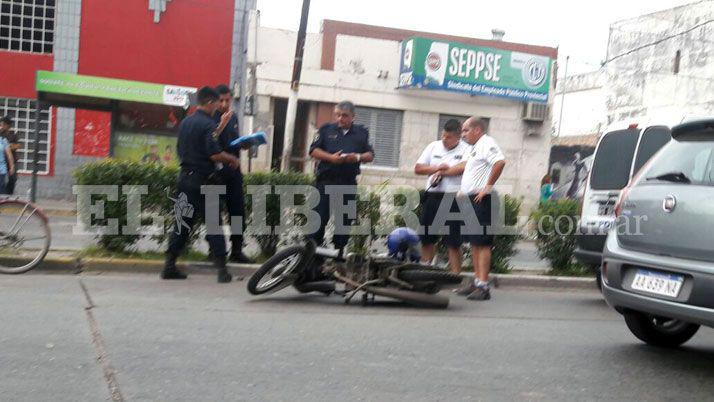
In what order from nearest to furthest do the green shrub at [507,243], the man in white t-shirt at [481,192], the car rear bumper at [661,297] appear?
the car rear bumper at [661,297] < the man in white t-shirt at [481,192] < the green shrub at [507,243]

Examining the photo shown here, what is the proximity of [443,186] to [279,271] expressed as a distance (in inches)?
81.7

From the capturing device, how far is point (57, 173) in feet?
63.6

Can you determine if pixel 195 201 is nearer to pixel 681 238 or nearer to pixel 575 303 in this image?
pixel 575 303

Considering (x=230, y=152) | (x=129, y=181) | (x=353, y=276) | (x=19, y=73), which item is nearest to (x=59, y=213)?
(x=19, y=73)

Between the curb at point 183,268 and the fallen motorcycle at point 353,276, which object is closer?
the fallen motorcycle at point 353,276

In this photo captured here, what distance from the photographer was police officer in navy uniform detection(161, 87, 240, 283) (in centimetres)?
761

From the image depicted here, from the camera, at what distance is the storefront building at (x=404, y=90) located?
2138 centimetres

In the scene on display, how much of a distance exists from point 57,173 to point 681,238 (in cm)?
1744

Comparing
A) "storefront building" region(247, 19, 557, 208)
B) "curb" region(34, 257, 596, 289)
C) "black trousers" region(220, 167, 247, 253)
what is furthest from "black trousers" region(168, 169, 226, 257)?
"storefront building" region(247, 19, 557, 208)

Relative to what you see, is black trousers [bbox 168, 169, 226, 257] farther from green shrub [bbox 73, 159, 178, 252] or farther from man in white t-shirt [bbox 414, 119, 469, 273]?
man in white t-shirt [bbox 414, 119, 469, 273]

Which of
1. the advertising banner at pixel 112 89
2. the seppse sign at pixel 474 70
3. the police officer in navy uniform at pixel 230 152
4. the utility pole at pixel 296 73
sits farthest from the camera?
the seppse sign at pixel 474 70

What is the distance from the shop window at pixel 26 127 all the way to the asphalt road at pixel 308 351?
13.2m

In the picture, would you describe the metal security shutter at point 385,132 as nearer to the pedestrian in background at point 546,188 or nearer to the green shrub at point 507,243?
the pedestrian in background at point 546,188

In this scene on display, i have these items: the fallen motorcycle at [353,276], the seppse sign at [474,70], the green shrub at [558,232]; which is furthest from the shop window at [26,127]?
the fallen motorcycle at [353,276]
